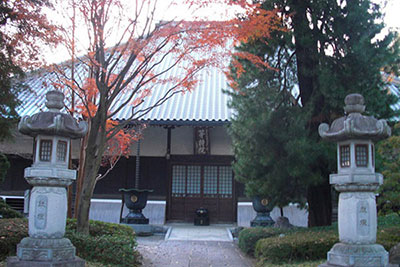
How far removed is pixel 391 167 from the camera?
27.7 feet

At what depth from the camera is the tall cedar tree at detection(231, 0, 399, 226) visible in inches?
352

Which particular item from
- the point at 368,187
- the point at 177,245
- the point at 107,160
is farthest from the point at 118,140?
the point at 368,187

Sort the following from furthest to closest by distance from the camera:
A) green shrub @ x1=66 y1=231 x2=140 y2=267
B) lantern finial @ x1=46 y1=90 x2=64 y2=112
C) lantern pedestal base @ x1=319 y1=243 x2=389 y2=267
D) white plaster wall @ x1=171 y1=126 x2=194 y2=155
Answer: white plaster wall @ x1=171 y1=126 x2=194 y2=155 → green shrub @ x1=66 y1=231 x2=140 y2=267 → lantern finial @ x1=46 y1=90 x2=64 y2=112 → lantern pedestal base @ x1=319 y1=243 x2=389 y2=267

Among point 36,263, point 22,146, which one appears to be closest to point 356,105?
point 36,263

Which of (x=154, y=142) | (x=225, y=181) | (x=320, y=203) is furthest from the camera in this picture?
(x=225, y=181)

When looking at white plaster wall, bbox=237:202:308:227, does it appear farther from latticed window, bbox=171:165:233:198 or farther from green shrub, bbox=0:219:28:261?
green shrub, bbox=0:219:28:261

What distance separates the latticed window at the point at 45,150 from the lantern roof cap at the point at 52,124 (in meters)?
0.17

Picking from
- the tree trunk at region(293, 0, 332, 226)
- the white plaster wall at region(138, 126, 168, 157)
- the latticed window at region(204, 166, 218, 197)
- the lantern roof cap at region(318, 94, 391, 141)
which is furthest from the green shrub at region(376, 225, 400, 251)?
the white plaster wall at region(138, 126, 168, 157)

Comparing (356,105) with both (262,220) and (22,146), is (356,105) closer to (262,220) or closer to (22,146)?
(262,220)

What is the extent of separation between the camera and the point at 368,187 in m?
6.34

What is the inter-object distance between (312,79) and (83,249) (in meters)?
6.69

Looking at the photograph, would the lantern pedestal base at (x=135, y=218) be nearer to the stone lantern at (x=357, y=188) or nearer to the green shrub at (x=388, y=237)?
the green shrub at (x=388, y=237)

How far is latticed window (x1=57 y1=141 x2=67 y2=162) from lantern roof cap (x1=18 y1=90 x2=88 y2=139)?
0.17 metres

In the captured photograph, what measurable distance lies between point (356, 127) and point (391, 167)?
261 centimetres
